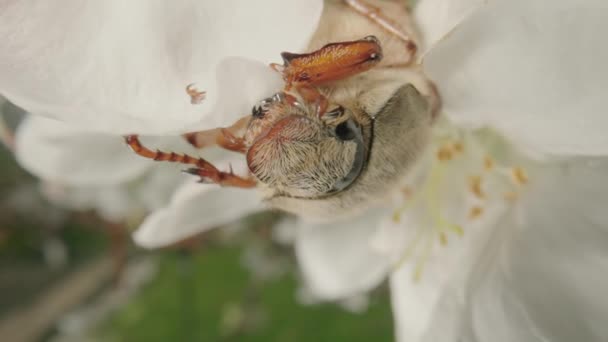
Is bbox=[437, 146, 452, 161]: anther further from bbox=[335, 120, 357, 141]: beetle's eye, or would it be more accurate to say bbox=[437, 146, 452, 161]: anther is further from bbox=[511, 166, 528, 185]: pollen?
bbox=[335, 120, 357, 141]: beetle's eye

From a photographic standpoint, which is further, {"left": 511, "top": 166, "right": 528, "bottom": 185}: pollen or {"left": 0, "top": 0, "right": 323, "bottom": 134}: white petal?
{"left": 511, "top": 166, "right": 528, "bottom": 185}: pollen

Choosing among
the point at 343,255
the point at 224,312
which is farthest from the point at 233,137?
the point at 224,312

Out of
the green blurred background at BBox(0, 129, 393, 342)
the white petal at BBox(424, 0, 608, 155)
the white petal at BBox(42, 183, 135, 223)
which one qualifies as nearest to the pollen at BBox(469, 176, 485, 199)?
the white petal at BBox(424, 0, 608, 155)

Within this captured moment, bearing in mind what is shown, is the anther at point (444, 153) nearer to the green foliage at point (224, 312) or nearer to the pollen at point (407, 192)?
the pollen at point (407, 192)

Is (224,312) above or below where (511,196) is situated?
below

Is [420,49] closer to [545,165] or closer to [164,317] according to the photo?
[545,165]

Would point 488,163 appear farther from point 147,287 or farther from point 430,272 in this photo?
point 147,287
